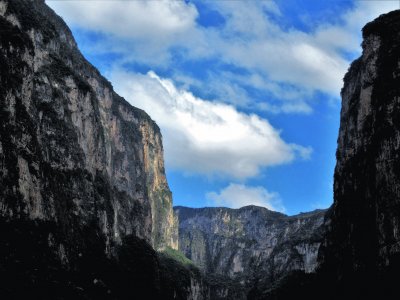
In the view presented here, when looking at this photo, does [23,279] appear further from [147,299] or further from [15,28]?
[147,299]

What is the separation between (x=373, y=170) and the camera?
94375mm

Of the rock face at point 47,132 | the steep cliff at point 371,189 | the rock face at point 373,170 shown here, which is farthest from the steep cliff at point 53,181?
the rock face at point 373,170

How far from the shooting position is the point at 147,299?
168 meters

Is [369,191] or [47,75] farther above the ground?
[47,75]

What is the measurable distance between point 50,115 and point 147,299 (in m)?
60.4

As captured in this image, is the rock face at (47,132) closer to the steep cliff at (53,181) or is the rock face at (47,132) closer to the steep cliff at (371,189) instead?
the steep cliff at (53,181)

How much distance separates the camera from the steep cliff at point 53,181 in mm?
87000

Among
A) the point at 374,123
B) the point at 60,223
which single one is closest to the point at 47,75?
the point at 60,223

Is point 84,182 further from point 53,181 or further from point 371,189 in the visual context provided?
point 371,189

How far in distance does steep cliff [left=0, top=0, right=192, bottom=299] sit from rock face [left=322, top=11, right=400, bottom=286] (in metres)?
46.6

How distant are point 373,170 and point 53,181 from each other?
188 feet

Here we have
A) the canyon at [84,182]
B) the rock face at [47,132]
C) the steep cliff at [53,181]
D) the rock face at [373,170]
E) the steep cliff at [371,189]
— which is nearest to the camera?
the steep cliff at [371,189]

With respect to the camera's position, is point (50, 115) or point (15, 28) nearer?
point (15, 28)

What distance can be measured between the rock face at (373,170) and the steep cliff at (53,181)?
4660 centimetres
